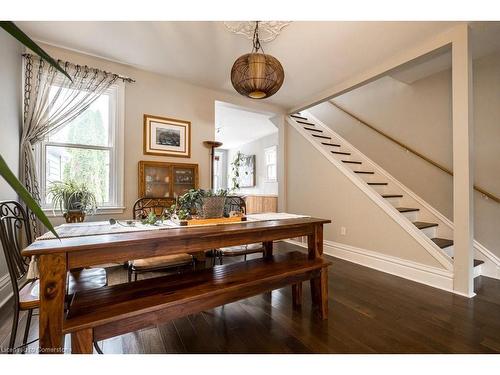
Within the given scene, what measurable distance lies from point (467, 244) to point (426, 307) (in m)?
0.77

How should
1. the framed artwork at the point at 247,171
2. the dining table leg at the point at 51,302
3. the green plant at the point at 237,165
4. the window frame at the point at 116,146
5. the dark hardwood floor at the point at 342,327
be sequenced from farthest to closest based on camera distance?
the green plant at the point at 237,165
the framed artwork at the point at 247,171
the window frame at the point at 116,146
the dark hardwood floor at the point at 342,327
the dining table leg at the point at 51,302

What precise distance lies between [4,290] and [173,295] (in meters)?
2.00

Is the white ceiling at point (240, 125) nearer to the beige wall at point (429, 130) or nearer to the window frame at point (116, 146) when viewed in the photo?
the beige wall at point (429, 130)

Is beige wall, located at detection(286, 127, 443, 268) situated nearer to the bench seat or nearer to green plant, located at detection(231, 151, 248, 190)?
the bench seat

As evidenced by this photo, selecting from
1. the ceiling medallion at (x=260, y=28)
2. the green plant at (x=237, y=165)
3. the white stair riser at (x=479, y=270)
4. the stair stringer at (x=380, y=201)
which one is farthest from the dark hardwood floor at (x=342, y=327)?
the green plant at (x=237, y=165)

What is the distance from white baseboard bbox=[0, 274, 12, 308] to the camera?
213 cm

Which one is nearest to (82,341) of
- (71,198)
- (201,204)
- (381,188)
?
(201,204)

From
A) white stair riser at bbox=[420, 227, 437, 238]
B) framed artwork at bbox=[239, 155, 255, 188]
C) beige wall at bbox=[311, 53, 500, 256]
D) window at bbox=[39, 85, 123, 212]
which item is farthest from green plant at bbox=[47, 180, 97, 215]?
framed artwork at bbox=[239, 155, 255, 188]

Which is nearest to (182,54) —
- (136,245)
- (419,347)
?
(136,245)

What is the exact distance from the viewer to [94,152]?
3082mm

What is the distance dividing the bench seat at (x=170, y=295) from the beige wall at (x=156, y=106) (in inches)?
81.3

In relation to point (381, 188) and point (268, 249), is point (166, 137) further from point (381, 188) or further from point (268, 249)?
point (381, 188)

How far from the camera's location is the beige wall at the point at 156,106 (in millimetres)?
3201
